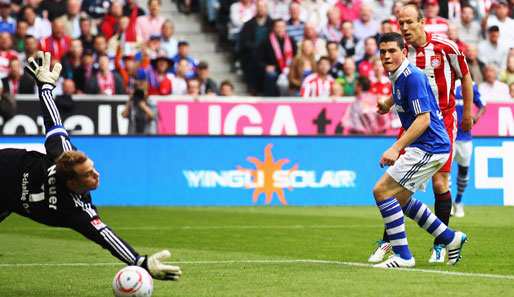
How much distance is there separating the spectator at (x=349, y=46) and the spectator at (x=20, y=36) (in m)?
6.83

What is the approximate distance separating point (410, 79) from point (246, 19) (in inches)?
552

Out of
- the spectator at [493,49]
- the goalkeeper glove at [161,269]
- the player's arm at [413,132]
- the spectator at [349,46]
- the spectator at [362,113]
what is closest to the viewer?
the goalkeeper glove at [161,269]

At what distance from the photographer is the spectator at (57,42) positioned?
20.1 metres

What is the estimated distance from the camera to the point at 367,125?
1912cm

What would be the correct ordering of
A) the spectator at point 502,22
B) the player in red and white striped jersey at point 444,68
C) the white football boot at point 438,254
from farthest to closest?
the spectator at point 502,22, the player in red and white striped jersey at point 444,68, the white football boot at point 438,254

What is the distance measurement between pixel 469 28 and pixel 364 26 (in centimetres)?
306

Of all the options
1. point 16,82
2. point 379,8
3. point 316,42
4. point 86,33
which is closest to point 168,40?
point 86,33

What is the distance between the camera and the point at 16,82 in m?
18.9

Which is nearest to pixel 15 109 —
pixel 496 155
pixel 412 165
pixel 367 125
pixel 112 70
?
pixel 112 70

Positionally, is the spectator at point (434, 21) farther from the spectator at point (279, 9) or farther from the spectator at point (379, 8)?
the spectator at point (279, 9)

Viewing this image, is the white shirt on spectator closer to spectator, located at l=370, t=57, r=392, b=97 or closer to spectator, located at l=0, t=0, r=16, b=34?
spectator, located at l=0, t=0, r=16, b=34

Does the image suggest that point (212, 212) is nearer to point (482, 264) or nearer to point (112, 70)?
point (112, 70)

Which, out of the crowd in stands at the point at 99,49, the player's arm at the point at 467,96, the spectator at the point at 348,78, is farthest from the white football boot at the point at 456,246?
the spectator at the point at 348,78

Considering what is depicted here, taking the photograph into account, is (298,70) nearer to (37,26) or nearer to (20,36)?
(37,26)
